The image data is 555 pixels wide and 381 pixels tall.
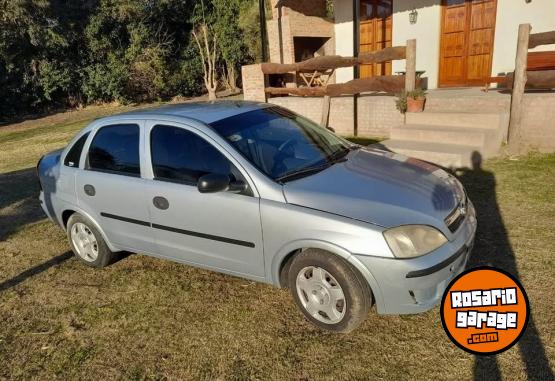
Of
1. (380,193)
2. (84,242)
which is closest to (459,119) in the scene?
(380,193)

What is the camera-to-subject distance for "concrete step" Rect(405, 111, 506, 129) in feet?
24.8

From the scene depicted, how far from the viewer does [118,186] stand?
4.02 m

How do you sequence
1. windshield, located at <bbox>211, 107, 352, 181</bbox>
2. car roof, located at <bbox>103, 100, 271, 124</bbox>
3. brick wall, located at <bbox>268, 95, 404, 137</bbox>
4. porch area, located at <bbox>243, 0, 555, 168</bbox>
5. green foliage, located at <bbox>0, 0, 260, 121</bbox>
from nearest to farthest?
windshield, located at <bbox>211, 107, 352, 181</bbox>, car roof, located at <bbox>103, 100, 271, 124</bbox>, porch area, located at <bbox>243, 0, 555, 168</bbox>, brick wall, located at <bbox>268, 95, 404, 137</bbox>, green foliage, located at <bbox>0, 0, 260, 121</bbox>

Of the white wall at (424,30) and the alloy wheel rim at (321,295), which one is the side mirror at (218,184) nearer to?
the alloy wheel rim at (321,295)

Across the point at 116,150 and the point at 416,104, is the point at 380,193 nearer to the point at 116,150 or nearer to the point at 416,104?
the point at 116,150

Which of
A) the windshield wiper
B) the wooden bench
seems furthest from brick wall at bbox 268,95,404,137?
the windshield wiper

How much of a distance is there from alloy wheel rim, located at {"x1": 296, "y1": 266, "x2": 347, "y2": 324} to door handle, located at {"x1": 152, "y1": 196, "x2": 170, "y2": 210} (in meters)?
1.35

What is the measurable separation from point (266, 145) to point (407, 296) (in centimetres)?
168

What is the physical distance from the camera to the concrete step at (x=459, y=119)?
757cm

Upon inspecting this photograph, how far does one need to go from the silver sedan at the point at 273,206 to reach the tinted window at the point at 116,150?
15 mm

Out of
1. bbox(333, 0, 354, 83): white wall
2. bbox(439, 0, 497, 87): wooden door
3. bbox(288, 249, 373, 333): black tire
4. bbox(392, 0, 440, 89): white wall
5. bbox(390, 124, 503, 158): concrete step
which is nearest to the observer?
bbox(288, 249, 373, 333): black tire

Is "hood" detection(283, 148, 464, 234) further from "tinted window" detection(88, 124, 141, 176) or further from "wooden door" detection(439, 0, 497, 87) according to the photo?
"wooden door" detection(439, 0, 497, 87)

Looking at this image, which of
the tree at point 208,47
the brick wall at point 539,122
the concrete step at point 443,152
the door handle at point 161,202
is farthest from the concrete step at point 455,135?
the tree at point 208,47

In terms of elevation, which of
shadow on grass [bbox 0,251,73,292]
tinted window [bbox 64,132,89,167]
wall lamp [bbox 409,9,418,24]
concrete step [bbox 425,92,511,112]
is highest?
wall lamp [bbox 409,9,418,24]
